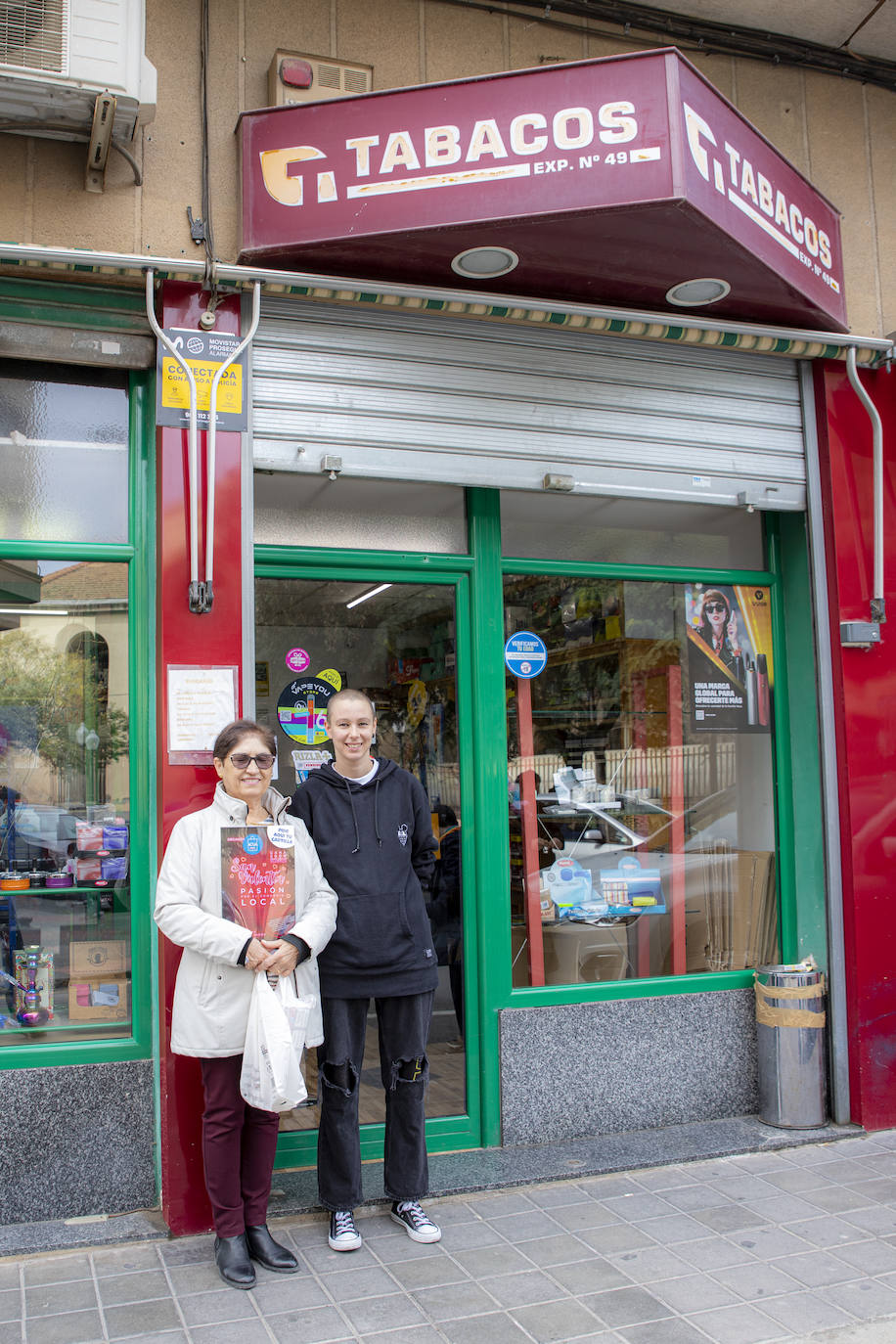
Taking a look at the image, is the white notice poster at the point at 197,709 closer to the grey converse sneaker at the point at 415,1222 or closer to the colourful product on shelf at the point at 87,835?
the colourful product on shelf at the point at 87,835

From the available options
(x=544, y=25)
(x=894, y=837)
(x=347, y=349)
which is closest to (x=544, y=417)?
(x=347, y=349)

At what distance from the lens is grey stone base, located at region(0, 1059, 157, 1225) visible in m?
3.92

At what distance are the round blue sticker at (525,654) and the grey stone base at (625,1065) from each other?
1.54 metres

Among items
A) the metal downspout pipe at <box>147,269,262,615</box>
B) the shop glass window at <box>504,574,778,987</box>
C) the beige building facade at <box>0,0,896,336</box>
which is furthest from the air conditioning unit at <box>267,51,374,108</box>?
the shop glass window at <box>504,574,778,987</box>

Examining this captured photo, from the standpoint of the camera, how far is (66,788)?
14.0ft

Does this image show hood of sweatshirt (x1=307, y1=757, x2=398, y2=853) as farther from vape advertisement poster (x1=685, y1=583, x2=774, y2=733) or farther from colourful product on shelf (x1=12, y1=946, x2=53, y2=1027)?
vape advertisement poster (x1=685, y1=583, x2=774, y2=733)

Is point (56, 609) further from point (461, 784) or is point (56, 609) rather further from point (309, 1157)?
point (309, 1157)

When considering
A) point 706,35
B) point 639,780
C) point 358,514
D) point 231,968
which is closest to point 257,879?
point 231,968

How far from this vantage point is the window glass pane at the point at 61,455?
4.27 metres

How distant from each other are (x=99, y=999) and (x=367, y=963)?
1.19 meters

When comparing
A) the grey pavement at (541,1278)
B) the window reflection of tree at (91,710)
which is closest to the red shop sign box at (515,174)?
the window reflection of tree at (91,710)

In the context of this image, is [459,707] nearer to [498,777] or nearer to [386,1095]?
[498,777]

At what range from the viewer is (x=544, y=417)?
4.89 meters

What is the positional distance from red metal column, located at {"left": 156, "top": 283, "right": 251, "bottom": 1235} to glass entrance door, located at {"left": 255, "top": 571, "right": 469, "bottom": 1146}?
488 millimetres
